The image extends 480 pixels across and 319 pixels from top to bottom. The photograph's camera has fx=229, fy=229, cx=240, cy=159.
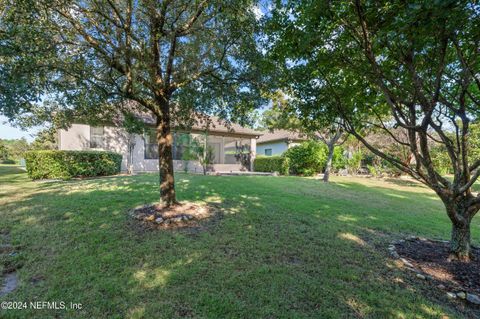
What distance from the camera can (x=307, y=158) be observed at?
16641 millimetres

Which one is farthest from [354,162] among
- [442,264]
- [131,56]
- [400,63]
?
[131,56]

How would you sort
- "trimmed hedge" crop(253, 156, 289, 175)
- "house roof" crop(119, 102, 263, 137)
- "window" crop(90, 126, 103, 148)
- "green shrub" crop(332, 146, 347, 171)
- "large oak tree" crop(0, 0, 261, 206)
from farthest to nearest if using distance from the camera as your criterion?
1. "green shrub" crop(332, 146, 347, 171)
2. "trimmed hedge" crop(253, 156, 289, 175)
3. "window" crop(90, 126, 103, 148)
4. "house roof" crop(119, 102, 263, 137)
5. "large oak tree" crop(0, 0, 261, 206)

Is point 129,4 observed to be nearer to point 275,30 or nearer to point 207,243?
point 275,30

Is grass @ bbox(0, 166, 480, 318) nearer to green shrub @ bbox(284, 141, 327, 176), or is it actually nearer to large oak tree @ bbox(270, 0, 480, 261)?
large oak tree @ bbox(270, 0, 480, 261)

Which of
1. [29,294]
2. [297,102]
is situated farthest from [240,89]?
[29,294]

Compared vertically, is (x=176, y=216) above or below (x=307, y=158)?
below

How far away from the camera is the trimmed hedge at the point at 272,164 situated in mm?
16734

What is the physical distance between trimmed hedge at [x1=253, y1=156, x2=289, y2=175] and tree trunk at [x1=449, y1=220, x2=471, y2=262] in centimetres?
1306

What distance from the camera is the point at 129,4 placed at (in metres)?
4.46

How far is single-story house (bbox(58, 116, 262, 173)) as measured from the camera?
42.0 ft

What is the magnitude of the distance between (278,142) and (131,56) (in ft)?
62.7

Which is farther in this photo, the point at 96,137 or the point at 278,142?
the point at 278,142

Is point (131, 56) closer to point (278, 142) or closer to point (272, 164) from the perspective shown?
point (272, 164)

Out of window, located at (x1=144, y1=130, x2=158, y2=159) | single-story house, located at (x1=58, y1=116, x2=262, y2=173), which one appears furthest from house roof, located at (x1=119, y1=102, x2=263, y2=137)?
window, located at (x1=144, y1=130, x2=158, y2=159)
